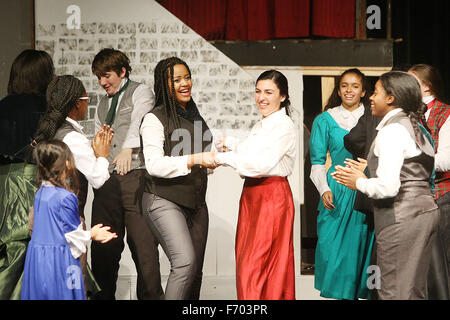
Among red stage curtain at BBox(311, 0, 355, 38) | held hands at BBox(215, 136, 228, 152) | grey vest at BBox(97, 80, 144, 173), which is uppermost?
red stage curtain at BBox(311, 0, 355, 38)

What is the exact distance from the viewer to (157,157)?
12.3 ft

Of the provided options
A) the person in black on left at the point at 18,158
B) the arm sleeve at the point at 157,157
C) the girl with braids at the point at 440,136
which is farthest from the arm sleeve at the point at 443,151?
the person in black on left at the point at 18,158

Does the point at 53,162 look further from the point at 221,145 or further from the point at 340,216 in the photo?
the point at 340,216

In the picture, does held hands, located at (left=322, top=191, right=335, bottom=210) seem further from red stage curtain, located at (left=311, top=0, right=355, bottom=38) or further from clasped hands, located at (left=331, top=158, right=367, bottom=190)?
red stage curtain, located at (left=311, top=0, right=355, bottom=38)

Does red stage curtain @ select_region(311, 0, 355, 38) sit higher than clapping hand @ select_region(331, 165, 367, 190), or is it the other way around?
red stage curtain @ select_region(311, 0, 355, 38)

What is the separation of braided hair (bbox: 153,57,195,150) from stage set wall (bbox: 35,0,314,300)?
1.11 meters

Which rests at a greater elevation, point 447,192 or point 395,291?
point 447,192

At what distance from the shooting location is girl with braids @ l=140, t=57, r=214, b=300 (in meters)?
3.64

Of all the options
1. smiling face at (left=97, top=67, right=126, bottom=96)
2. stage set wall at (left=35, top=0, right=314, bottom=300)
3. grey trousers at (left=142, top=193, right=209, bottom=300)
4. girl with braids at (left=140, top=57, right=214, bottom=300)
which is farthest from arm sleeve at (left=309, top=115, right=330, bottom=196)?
smiling face at (left=97, top=67, right=126, bottom=96)

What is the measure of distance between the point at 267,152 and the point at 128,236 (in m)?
1.14

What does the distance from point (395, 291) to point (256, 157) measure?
3.31ft

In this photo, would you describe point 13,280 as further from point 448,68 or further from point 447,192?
point 448,68
